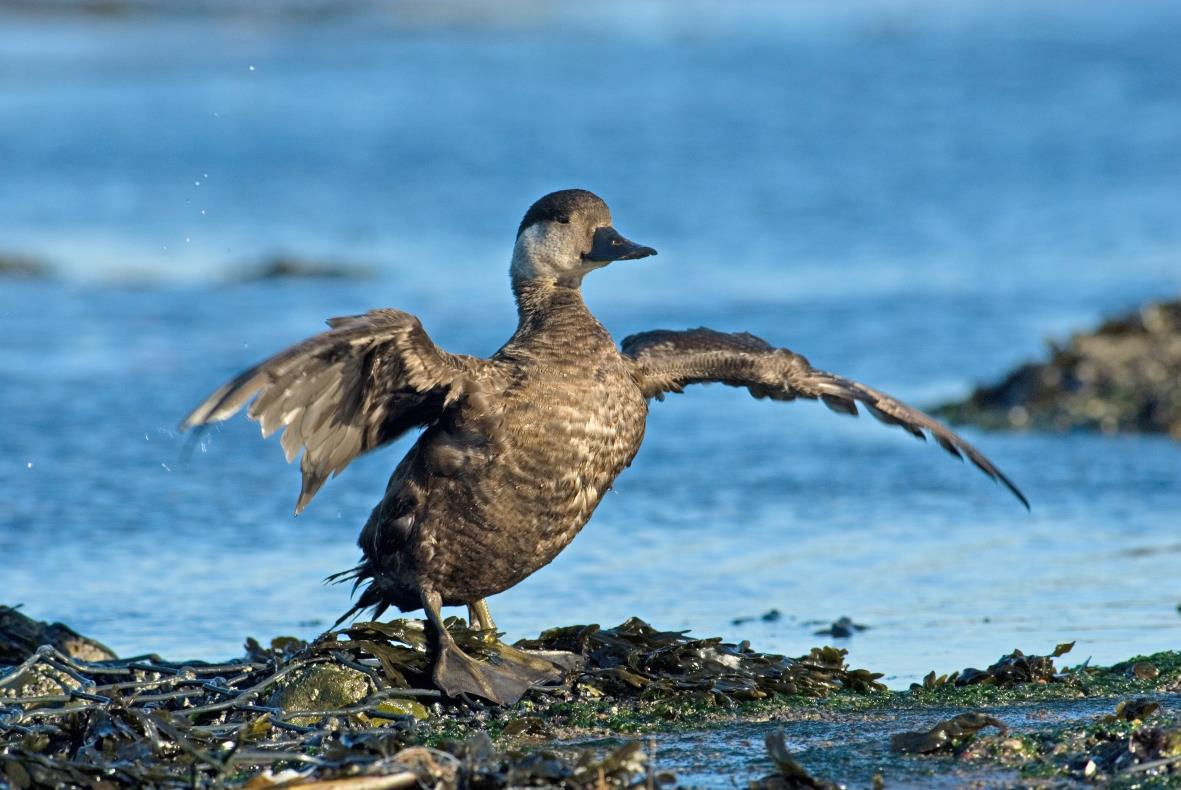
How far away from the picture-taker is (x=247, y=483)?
28.9 feet

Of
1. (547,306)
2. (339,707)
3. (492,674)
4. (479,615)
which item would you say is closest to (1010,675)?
(492,674)

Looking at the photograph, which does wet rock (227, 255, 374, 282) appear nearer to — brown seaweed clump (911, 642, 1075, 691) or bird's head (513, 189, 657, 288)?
bird's head (513, 189, 657, 288)

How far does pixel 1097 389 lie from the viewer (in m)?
9.62

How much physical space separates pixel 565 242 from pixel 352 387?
1.11 m

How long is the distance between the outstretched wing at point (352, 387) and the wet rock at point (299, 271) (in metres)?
8.76

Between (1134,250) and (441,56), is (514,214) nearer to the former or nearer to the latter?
(1134,250)

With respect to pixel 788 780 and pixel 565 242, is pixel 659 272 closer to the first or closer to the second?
pixel 565 242

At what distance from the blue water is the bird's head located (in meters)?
1.46

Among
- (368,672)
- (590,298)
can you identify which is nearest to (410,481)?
(368,672)

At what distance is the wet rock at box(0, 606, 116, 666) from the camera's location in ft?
19.5

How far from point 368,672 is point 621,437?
1082 millimetres

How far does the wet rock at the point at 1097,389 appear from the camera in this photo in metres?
9.34

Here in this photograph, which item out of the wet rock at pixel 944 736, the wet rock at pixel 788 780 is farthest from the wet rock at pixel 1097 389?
the wet rock at pixel 788 780

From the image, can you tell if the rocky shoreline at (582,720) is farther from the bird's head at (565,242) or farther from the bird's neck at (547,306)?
the bird's head at (565,242)
